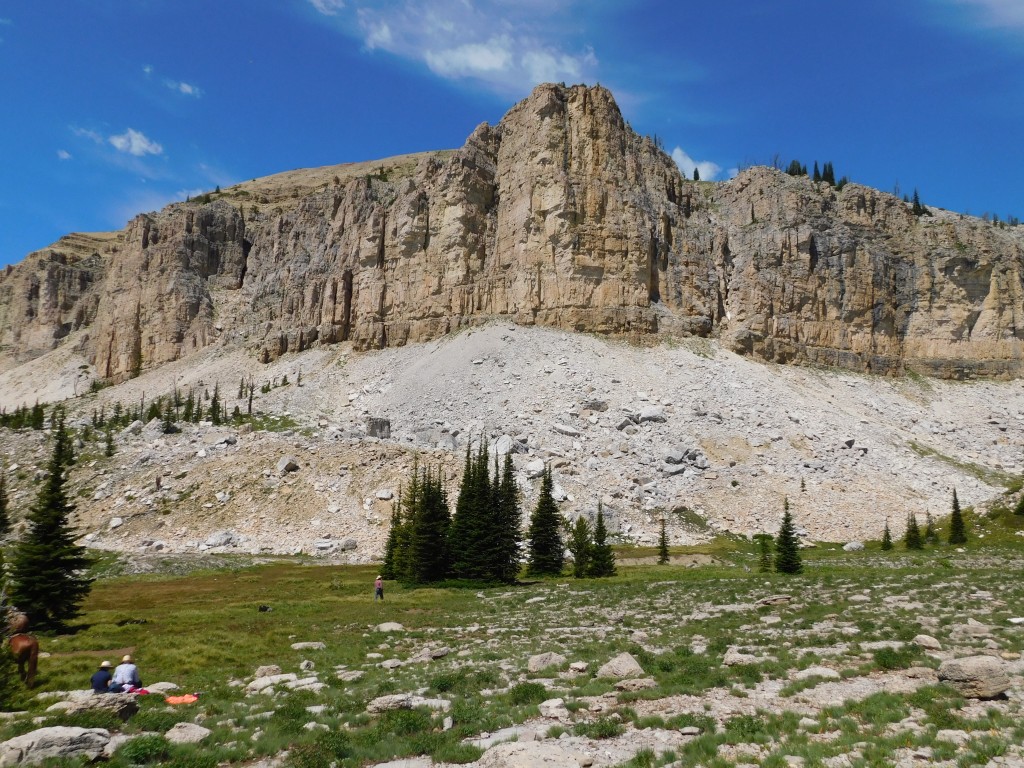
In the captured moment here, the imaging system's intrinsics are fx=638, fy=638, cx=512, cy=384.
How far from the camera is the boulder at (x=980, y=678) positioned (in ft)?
36.2

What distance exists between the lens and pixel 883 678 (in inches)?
523

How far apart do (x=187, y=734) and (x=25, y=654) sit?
7.77m

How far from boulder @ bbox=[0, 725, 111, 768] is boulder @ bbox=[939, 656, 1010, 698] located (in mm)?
14637

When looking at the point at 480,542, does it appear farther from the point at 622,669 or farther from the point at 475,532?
the point at 622,669

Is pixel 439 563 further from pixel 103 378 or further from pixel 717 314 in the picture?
pixel 103 378

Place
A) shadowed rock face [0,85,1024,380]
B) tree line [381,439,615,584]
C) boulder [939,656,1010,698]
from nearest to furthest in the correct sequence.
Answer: boulder [939,656,1010,698]
tree line [381,439,615,584]
shadowed rock face [0,85,1024,380]

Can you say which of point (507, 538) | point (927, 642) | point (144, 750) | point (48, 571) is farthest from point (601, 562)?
point (144, 750)

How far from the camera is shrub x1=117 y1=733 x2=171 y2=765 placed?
396 inches

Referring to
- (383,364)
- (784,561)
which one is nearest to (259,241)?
(383,364)

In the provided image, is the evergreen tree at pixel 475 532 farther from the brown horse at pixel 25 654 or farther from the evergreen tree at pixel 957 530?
the evergreen tree at pixel 957 530

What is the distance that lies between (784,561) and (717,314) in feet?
274

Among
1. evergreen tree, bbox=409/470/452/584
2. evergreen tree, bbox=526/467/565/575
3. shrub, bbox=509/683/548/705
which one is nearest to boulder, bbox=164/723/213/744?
shrub, bbox=509/683/548/705

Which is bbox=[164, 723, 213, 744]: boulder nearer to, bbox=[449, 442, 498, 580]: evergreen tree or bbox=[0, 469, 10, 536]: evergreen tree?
bbox=[449, 442, 498, 580]: evergreen tree

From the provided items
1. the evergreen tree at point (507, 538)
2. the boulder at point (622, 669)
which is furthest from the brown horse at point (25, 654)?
the evergreen tree at point (507, 538)
